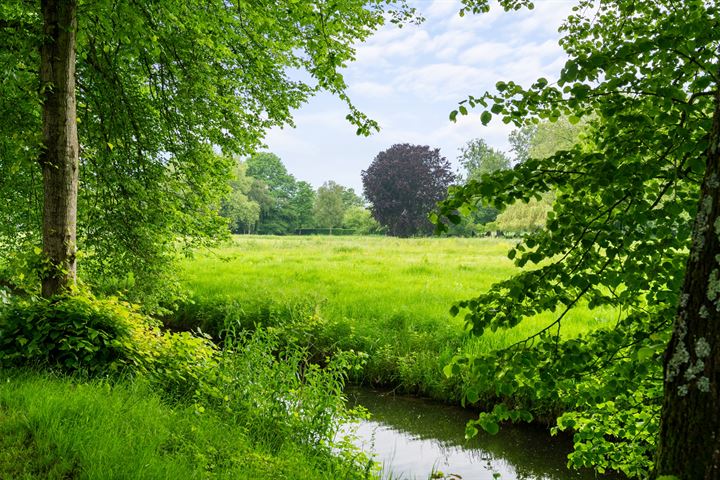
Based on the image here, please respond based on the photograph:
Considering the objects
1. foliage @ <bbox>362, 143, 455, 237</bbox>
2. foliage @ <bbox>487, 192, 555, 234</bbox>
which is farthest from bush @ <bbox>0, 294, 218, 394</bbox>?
foliage @ <bbox>362, 143, 455, 237</bbox>

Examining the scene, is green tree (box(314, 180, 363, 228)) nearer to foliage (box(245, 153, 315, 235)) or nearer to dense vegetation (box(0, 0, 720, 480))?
foliage (box(245, 153, 315, 235))

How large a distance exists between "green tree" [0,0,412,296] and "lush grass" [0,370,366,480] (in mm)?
1854

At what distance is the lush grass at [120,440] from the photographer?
3621 mm

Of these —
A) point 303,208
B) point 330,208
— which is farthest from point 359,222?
point 303,208

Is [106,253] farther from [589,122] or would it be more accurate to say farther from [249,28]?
[589,122]

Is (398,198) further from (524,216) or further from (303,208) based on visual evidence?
(303,208)

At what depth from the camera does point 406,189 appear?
6153cm

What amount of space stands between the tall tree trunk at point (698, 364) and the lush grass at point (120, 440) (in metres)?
3.24

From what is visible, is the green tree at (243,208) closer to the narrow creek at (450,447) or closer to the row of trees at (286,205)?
the row of trees at (286,205)

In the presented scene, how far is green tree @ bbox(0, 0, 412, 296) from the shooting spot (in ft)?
18.9

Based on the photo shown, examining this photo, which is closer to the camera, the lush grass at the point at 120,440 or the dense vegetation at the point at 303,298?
the dense vegetation at the point at 303,298

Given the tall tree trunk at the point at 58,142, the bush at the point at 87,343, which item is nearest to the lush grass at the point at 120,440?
the bush at the point at 87,343

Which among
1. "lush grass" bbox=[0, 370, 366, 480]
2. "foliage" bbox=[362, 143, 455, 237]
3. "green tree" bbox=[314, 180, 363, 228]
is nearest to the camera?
"lush grass" bbox=[0, 370, 366, 480]

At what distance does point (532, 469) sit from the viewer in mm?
6703
